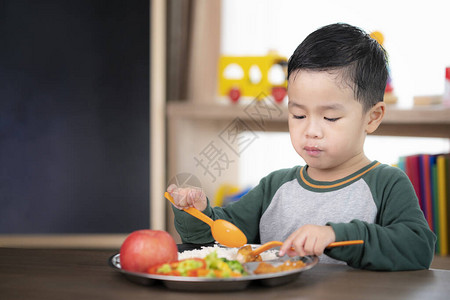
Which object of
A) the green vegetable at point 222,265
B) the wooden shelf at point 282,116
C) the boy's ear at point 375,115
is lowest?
the green vegetable at point 222,265

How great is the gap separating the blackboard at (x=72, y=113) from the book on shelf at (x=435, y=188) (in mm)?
1358

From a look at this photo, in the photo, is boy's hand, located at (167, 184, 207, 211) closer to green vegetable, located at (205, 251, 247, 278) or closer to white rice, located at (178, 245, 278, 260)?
white rice, located at (178, 245, 278, 260)

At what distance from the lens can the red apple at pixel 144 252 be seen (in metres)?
0.82

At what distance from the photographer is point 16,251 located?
107 cm

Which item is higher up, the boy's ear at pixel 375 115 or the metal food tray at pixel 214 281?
the boy's ear at pixel 375 115

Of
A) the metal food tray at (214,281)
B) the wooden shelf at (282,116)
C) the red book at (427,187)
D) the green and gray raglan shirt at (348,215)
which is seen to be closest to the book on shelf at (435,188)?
the red book at (427,187)

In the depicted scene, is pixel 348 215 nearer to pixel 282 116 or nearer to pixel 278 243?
pixel 278 243

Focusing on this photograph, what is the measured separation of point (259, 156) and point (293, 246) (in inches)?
81.0

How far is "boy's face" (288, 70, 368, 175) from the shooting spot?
108 cm

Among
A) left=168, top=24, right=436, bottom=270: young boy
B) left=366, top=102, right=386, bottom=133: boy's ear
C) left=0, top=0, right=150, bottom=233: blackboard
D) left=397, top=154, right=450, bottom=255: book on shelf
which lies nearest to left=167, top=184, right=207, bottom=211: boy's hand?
left=168, top=24, right=436, bottom=270: young boy

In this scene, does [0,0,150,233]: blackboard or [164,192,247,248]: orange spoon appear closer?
[164,192,247,248]: orange spoon

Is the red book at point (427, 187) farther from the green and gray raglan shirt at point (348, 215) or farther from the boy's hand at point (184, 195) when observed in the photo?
the boy's hand at point (184, 195)

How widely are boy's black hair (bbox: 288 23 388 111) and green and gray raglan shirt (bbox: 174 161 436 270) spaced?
0.17 metres

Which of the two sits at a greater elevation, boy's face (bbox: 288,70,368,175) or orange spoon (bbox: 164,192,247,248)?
boy's face (bbox: 288,70,368,175)
